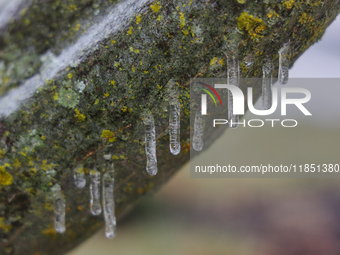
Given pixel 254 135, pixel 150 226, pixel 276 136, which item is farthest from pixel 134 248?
pixel 276 136

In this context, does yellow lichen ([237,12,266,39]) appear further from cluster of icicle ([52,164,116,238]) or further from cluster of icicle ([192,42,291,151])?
cluster of icicle ([52,164,116,238])

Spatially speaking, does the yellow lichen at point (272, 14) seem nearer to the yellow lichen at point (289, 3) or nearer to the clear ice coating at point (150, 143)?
the yellow lichen at point (289, 3)

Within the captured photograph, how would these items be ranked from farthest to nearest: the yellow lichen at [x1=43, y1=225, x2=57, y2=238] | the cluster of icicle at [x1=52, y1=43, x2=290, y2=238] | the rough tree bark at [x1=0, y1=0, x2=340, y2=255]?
the yellow lichen at [x1=43, y1=225, x2=57, y2=238] < the cluster of icicle at [x1=52, y1=43, x2=290, y2=238] < the rough tree bark at [x1=0, y1=0, x2=340, y2=255]

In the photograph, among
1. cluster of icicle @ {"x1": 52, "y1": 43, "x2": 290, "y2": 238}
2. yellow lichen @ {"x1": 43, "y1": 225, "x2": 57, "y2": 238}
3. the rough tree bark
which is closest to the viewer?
the rough tree bark

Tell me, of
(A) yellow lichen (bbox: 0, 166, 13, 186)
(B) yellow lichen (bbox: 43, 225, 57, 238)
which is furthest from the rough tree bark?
(B) yellow lichen (bbox: 43, 225, 57, 238)

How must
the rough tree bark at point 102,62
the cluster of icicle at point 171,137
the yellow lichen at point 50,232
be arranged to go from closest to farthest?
the rough tree bark at point 102,62
the cluster of icicle at point 171,137
the yellow lichen at point 50,232

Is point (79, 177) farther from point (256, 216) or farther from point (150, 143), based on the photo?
point (256, 216)

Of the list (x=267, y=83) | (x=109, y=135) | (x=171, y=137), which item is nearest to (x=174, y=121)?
(x=171, y=137)

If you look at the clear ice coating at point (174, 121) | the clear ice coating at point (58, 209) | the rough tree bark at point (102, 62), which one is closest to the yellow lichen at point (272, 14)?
the rough tree bark at point (102, 62)
